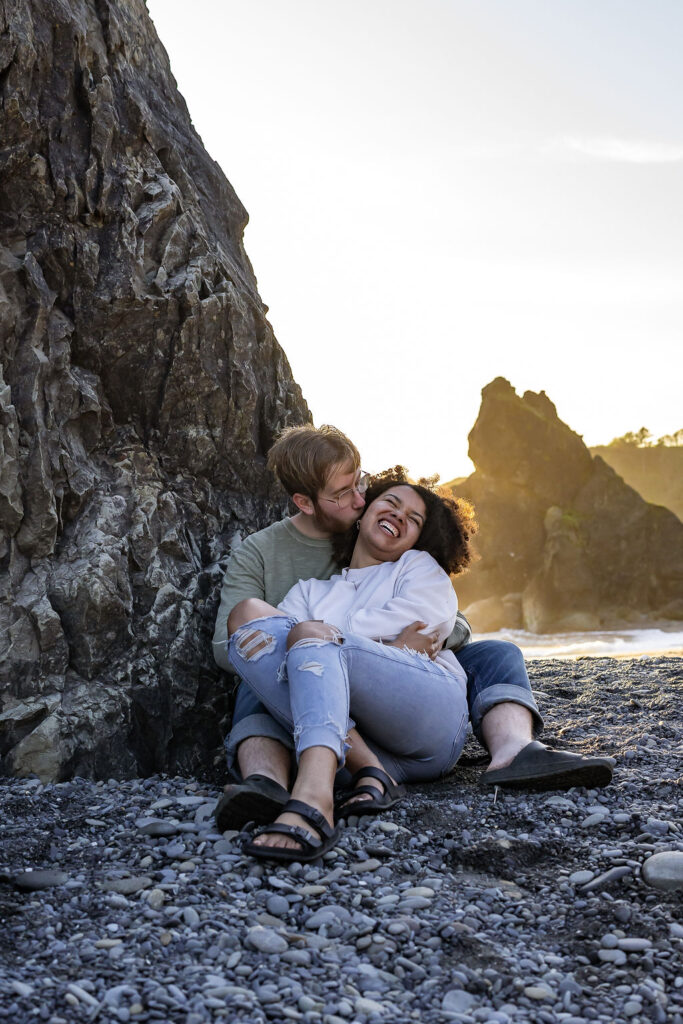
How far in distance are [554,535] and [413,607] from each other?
59.4 meters

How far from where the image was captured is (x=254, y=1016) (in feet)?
8.05

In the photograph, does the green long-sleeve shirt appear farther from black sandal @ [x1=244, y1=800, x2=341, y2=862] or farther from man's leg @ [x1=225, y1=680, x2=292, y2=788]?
black sandal @ [x1=244, y1=800, x2=341, y2=862]

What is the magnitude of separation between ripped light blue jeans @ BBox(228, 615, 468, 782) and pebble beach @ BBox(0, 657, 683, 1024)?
0.31m

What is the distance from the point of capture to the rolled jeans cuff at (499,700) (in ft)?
15.9

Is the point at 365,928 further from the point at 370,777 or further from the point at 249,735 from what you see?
the point at 249,735

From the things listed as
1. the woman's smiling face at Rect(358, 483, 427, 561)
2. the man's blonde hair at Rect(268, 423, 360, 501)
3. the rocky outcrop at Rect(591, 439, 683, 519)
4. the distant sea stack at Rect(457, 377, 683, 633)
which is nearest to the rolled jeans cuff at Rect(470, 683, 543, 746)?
the woman's smiling face at Rect(358, 483, 427, 561)

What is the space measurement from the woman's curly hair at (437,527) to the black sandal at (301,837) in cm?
208

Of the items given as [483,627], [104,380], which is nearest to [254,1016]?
[104,380]

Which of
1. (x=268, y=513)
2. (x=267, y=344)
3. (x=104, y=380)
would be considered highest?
(x=267, y=344)

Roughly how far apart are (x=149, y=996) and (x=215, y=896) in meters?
0.74

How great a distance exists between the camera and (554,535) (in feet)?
203

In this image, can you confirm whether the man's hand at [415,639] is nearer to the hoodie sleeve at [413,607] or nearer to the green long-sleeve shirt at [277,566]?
the hoodie sleeve at [413,607]

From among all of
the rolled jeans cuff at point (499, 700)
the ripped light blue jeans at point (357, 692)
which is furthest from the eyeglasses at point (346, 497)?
the rolled jeans cuff at point (499, 700)

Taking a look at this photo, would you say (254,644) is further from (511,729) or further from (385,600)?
(511,729)
